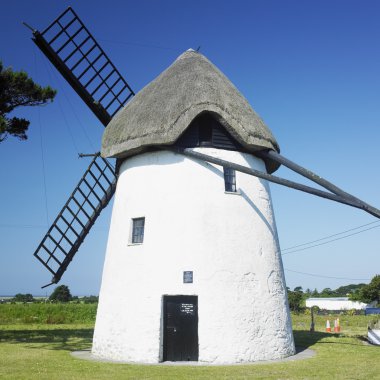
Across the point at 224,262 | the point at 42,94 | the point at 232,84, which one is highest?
the point at 42,94

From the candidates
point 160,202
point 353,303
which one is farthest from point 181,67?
point 353,303

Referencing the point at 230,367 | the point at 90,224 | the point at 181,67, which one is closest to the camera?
the point at 230,367

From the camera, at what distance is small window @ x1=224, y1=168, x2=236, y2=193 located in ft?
41.2

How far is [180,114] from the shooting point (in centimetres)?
1196

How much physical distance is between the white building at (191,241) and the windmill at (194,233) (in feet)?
0.09

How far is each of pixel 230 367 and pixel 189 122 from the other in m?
6.26

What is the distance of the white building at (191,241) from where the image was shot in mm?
11188

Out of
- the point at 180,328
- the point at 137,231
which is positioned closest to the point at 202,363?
the point at 180,328

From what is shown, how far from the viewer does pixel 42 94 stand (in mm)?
16578

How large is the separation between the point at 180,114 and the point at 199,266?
4.12 meters

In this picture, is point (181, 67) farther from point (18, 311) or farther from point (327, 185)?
point (18, 311)

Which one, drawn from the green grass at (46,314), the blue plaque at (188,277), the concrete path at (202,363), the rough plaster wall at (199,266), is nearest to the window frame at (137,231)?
the rough plaster wall at (199,266)

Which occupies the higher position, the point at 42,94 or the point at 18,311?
the point at 42,94

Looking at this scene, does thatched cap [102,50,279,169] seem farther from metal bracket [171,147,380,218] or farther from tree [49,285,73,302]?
tree [49,285,73,302]
